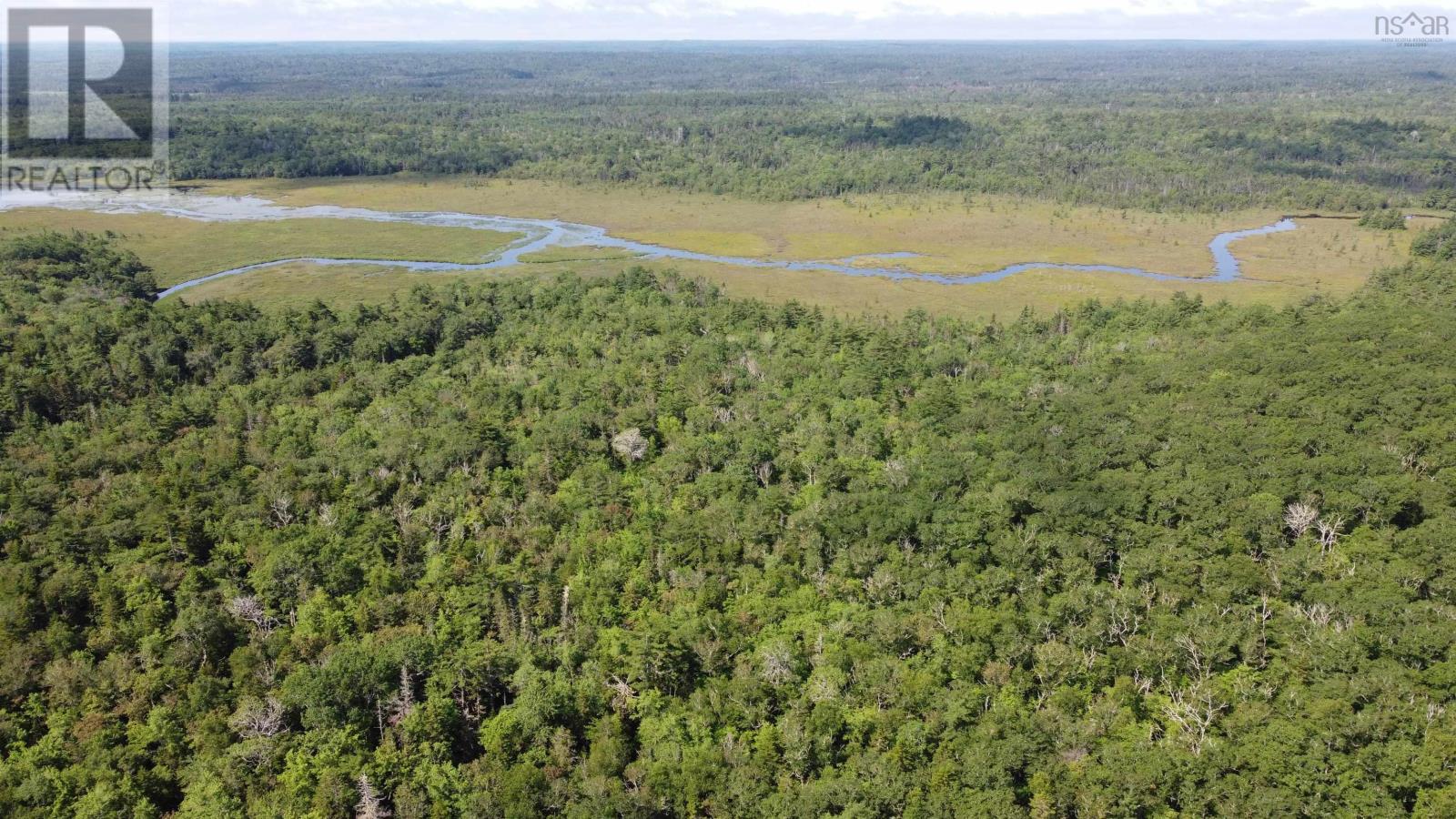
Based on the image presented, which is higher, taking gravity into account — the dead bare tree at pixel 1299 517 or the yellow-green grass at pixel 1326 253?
the yellow-green grass at pixel 1326 253

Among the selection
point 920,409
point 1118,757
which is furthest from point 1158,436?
point 1118,757

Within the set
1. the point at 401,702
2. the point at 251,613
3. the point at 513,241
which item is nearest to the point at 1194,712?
the point at 401,702

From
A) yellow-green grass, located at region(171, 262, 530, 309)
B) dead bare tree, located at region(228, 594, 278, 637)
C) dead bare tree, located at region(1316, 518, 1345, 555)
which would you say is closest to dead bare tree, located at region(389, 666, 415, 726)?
dead bare tree, located at region(228, 594, 278, 637)

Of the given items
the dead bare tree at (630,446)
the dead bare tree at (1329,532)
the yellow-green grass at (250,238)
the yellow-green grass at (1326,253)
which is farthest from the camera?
the yellow-green grass at (250,238)

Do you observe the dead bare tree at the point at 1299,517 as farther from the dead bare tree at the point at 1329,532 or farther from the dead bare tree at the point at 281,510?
the dead bare tree at the point at 281,510

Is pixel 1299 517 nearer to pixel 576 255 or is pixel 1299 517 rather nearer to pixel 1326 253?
pixel 576 255

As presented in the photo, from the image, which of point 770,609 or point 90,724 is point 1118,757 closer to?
point 770,609

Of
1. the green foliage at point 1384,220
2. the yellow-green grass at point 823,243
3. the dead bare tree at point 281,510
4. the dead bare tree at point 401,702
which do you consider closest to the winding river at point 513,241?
the yellow-green grass at point 823,243
